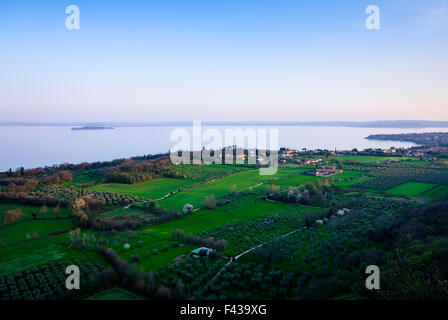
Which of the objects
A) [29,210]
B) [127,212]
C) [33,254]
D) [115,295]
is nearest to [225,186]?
[127,212]

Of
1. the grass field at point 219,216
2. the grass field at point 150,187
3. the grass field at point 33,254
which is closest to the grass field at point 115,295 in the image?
the grass field at point 33,254

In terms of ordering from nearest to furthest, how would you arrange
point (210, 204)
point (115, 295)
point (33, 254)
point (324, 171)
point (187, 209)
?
point (115, 295) < point (33, 254) < point (187, 209) < point (210, 204) < point (324, 171)

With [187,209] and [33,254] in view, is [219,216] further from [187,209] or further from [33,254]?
[33,254]

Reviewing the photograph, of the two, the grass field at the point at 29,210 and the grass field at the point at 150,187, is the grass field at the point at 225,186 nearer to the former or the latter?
the grass field at the point at 150,187

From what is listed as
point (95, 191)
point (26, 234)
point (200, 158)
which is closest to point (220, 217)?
point (26, 234)

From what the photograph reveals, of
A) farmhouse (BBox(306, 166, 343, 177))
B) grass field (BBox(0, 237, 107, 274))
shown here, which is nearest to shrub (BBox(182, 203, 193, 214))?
grass field (BBox(0, 237, 107, 274))
